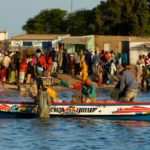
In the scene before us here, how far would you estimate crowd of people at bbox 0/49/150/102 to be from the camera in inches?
1510

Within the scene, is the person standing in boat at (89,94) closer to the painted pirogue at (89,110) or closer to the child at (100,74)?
the painted pirogue at (89,110)

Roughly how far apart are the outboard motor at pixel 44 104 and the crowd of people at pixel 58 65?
42.4ft

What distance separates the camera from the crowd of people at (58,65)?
38.3 meters

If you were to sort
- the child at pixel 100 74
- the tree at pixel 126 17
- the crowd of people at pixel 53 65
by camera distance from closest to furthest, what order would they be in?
1. the crowd of people at pixel 53 65
2. the child at pixel 100 74
3. the tree at pixel 126 17

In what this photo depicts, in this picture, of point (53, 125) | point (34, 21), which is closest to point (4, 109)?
point (53, 125)

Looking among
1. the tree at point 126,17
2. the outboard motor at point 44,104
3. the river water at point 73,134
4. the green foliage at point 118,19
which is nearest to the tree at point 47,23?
the green foliage at point 118,19

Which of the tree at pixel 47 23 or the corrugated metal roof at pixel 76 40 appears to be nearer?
the corrugated metal roof at pixel 76 40

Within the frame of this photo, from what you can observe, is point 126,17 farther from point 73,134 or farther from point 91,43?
point 73,134

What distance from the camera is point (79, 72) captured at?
43.0m

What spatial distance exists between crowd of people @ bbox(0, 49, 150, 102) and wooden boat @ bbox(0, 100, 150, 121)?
1241cm

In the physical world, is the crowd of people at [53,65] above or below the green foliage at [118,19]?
below

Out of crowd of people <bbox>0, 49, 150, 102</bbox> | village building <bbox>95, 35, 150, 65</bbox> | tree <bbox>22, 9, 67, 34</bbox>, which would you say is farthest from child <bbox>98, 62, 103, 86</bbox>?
tree <bbox>22, 9, 67, 34</bbox>

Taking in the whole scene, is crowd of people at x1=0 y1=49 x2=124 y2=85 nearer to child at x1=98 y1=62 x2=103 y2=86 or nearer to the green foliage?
child at x1=98 y1=62 x2=103 y2=86

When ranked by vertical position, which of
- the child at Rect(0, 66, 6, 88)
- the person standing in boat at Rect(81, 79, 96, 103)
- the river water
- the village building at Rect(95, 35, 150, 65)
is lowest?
the river water
